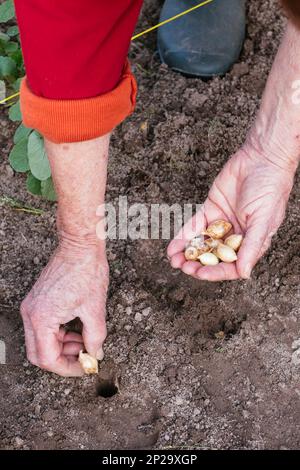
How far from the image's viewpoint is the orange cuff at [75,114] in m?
1.36

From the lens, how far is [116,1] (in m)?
1.26

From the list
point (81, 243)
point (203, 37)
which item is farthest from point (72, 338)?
point (203, 37)

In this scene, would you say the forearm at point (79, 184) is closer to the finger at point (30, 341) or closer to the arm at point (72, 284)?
the arm at point (72, 284)

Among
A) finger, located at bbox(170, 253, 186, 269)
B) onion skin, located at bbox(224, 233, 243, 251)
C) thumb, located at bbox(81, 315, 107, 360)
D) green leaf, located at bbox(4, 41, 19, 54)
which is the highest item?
green leaf, located at bbox(4, 41, 19, 54)

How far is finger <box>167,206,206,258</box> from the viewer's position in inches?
70.1

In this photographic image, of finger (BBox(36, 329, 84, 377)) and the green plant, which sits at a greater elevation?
the green plant

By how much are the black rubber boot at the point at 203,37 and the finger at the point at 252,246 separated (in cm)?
83

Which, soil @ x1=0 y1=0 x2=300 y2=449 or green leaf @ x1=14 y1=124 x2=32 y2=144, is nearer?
soil @ x1=0 y1=0 x2=300 y2=449

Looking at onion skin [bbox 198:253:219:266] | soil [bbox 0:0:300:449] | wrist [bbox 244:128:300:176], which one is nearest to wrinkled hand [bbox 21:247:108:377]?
soil [bbox 0:0:300:449]

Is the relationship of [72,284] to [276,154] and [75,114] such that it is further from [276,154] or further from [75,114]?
[276,154]

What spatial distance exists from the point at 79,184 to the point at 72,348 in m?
0.43

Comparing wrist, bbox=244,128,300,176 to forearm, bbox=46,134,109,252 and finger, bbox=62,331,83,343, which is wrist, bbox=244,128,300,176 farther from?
finger, bbox=62,331,83,343

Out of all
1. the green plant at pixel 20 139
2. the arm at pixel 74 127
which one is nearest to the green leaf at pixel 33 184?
the green plant at pixel 20 139
